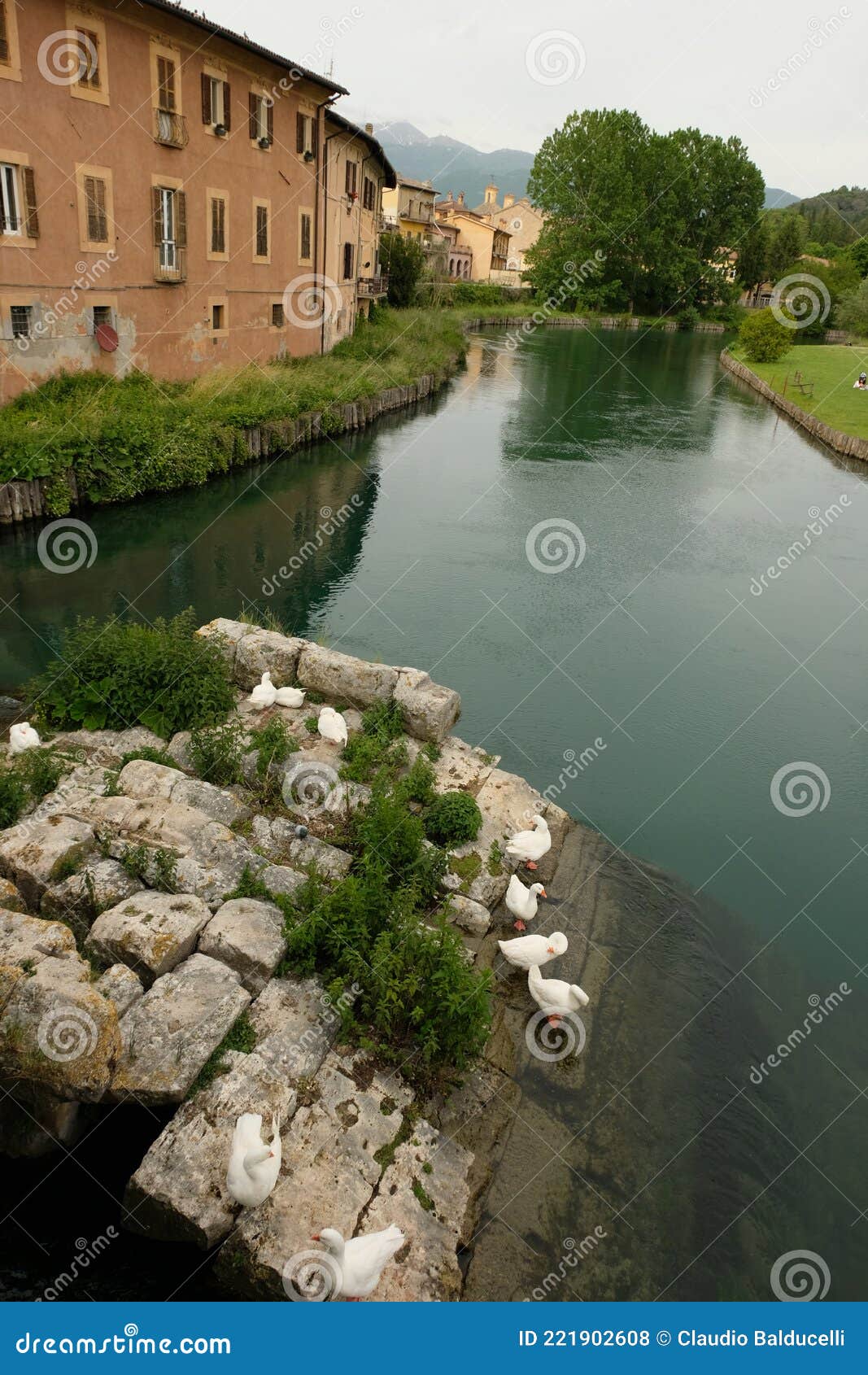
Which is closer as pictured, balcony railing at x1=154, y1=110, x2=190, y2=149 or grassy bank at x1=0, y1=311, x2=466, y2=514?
grassy bank at x1=0, y1=311, x2=466, y2=514

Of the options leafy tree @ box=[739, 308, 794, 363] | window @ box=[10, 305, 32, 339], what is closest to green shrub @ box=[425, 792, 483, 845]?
window @ box=[10, 305, 32, 339]

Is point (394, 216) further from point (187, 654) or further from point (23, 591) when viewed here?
point (187, 654)

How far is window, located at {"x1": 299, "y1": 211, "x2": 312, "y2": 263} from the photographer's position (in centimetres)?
3525

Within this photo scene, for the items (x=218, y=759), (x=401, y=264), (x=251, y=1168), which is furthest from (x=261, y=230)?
(x=251, y=1168)

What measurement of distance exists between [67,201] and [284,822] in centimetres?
2091

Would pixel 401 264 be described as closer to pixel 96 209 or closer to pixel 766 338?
pixel 766 338

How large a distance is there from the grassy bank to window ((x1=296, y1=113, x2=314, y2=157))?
8.25 meters

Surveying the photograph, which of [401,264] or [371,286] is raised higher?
[401,264]

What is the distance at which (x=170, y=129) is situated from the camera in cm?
2594

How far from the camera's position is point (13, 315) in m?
22.3

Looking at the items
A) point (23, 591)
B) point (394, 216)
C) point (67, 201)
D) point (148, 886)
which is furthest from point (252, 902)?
point (394, 216)

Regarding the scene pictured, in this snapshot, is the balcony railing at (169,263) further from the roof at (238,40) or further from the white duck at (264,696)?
the white duck at (264,696)

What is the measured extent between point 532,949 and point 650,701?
7760 millimetres

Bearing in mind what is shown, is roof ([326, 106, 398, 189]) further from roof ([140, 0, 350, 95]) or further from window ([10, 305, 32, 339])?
window ([10, 305, 32, 339])
